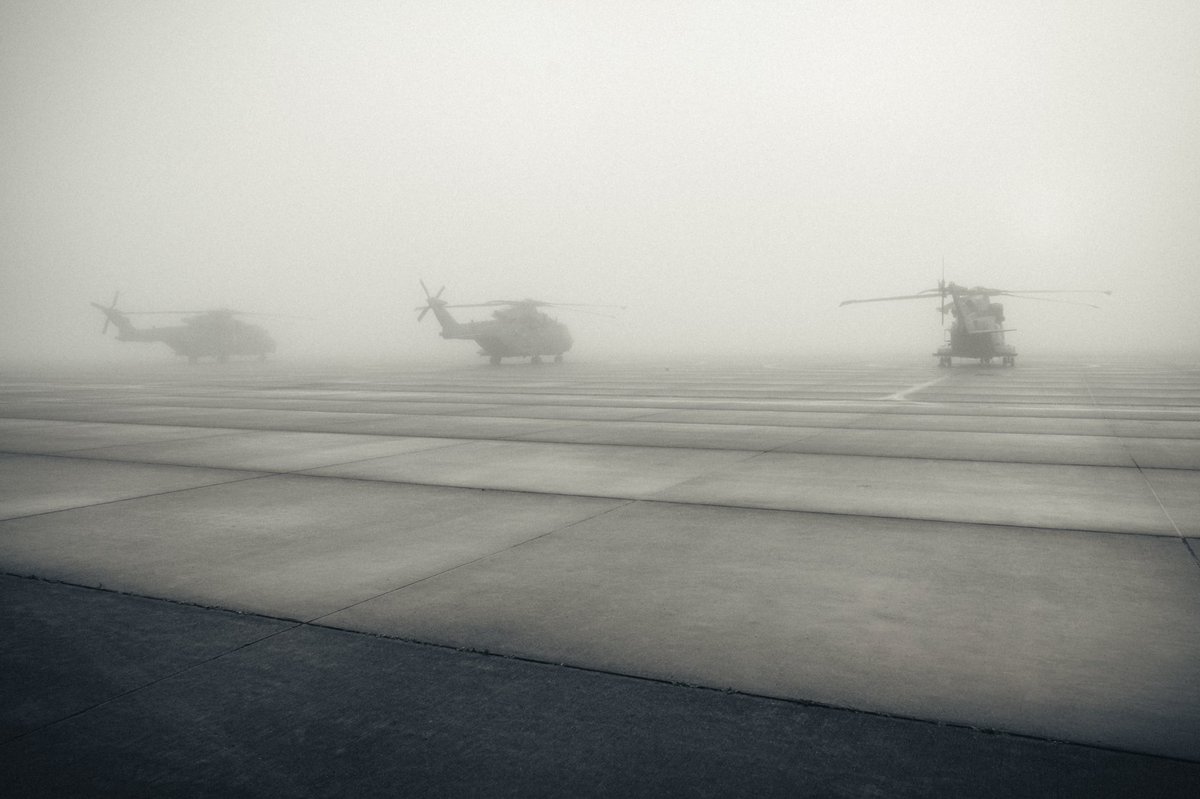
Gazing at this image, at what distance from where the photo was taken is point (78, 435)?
14586 millimetres

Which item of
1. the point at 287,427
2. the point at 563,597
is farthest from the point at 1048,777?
the point at 287,427

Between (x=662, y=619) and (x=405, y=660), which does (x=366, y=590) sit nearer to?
(x=405, y=660)

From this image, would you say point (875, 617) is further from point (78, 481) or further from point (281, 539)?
point (78, 481)

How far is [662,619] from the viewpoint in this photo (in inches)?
184

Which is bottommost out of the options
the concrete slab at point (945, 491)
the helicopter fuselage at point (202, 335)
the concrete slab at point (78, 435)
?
the concrete slab at point (945, 491)

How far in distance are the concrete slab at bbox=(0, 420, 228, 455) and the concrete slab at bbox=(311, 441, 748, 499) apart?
5.37 meters

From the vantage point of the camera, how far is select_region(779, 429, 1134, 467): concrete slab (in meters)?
11.1

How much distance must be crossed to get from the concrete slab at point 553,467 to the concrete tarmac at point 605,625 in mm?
94

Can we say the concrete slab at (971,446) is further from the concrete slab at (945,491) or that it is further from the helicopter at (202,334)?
the helicopter at (202,334)

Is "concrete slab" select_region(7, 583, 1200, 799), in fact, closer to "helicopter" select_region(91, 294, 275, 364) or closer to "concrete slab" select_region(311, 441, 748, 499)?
"concrete slab" select_region(311, 441, 748, 499)

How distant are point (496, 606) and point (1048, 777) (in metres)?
3.02

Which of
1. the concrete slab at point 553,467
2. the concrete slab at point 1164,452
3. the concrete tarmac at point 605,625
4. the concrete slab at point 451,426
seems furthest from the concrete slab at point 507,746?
the concrete slab at point 451,426

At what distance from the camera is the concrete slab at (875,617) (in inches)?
142

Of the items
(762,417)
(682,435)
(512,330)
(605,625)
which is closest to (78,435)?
(682,435)
